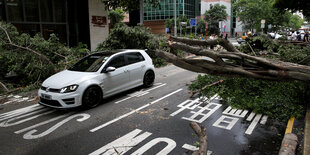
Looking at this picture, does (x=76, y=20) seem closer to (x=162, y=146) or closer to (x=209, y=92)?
(x=209, y=92)

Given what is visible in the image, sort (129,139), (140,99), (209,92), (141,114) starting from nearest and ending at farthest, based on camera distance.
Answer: (129,139) < (141,114) < (209,92) < (140,99)

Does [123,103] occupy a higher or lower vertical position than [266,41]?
lower

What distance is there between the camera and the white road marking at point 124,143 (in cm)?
440

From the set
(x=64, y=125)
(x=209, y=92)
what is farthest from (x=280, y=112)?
(x=64, y=125)

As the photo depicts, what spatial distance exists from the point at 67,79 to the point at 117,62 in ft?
6.05

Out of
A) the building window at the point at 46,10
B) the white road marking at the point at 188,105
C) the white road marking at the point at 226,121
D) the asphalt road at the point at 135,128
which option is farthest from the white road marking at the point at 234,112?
the building window at the point at 46,10

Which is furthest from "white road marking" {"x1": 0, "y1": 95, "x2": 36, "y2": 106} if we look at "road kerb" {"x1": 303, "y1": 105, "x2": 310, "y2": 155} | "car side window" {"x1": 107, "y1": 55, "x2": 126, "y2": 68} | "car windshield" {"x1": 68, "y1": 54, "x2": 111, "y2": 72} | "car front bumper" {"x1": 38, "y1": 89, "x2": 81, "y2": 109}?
Result: "road kerb" {"x1": 303, "y1": 105, "x2": 310, "y2": 155}

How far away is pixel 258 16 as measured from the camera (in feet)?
130

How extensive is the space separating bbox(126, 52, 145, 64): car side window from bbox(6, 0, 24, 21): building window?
10357 millimetres

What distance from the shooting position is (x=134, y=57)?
8.80 m

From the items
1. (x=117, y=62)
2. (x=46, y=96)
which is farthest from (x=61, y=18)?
(x=46, y=96)

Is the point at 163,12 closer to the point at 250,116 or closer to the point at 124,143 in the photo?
the point at 250,116

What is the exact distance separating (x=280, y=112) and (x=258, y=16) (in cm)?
3851

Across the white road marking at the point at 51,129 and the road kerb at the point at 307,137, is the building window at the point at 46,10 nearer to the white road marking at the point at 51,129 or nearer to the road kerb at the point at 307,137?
the white road marking at the point at 51,129
